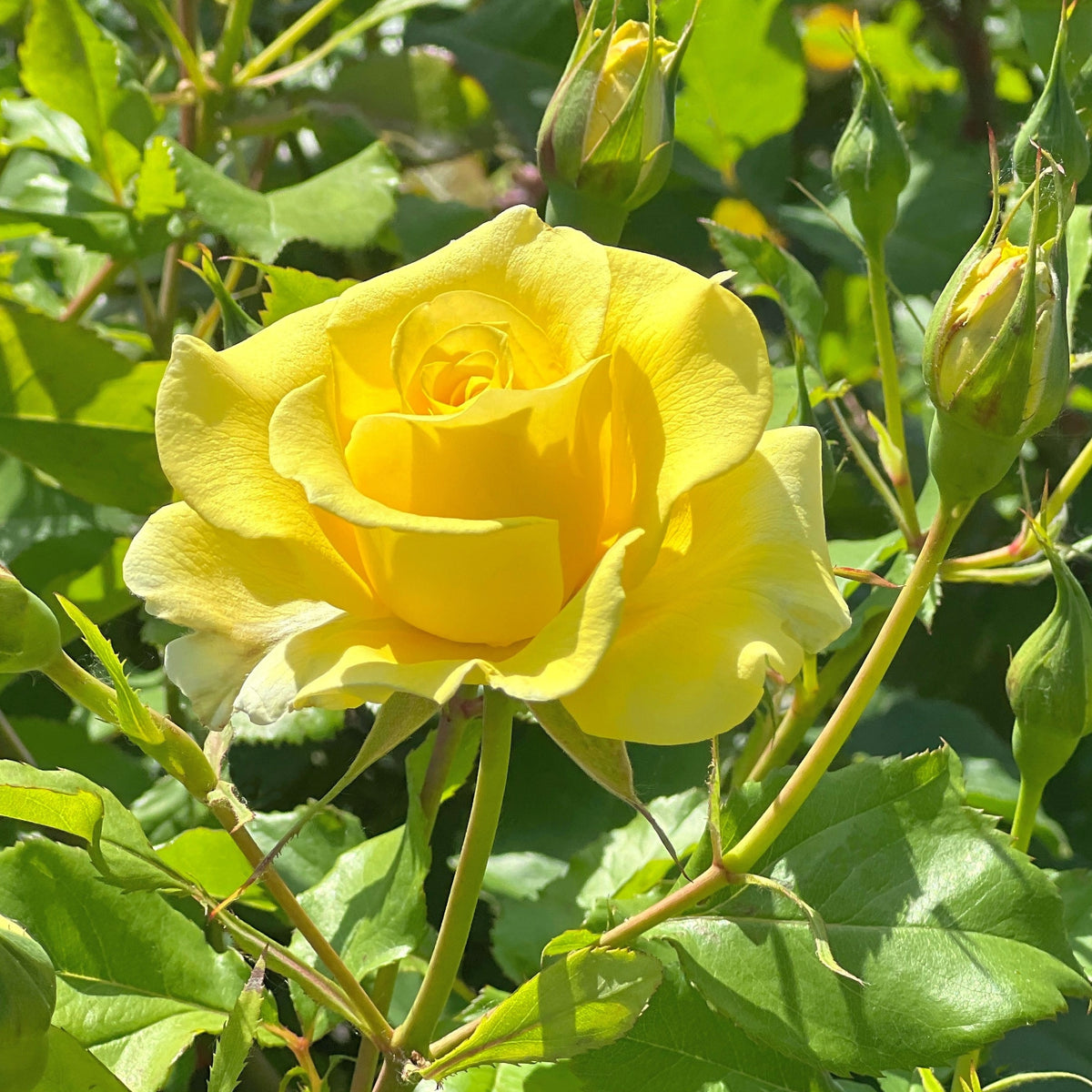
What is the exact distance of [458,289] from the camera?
510 millimetres

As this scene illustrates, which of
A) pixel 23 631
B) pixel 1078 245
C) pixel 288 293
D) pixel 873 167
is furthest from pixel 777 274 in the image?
pixel 23 631

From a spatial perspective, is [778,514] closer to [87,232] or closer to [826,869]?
[826,869]

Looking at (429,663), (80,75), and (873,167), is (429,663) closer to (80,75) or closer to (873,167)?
(873,167)

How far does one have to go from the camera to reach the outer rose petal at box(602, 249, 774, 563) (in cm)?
45

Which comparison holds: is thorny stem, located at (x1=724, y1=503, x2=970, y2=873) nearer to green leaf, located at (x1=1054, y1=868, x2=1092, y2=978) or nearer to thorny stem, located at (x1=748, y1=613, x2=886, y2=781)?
thorny stem, located at (x1=748, y1=613, x2=886, y2=781)

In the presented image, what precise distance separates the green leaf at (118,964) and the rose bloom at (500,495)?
0.80 feet

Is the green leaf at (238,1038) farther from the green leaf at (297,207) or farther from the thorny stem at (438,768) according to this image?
the green leaf at (297,207)

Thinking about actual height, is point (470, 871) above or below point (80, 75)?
below

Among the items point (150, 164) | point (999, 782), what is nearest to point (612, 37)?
point (150, 164)

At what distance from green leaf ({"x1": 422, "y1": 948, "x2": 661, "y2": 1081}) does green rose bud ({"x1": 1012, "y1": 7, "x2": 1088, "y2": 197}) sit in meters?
0.45

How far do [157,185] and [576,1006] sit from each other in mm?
790

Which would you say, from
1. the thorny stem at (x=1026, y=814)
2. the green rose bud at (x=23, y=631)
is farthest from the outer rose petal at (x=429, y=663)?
the thorny stem at (x=1026, y=814)

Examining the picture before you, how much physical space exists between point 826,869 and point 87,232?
0.79 m

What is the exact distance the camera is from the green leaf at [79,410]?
3.08 feet
